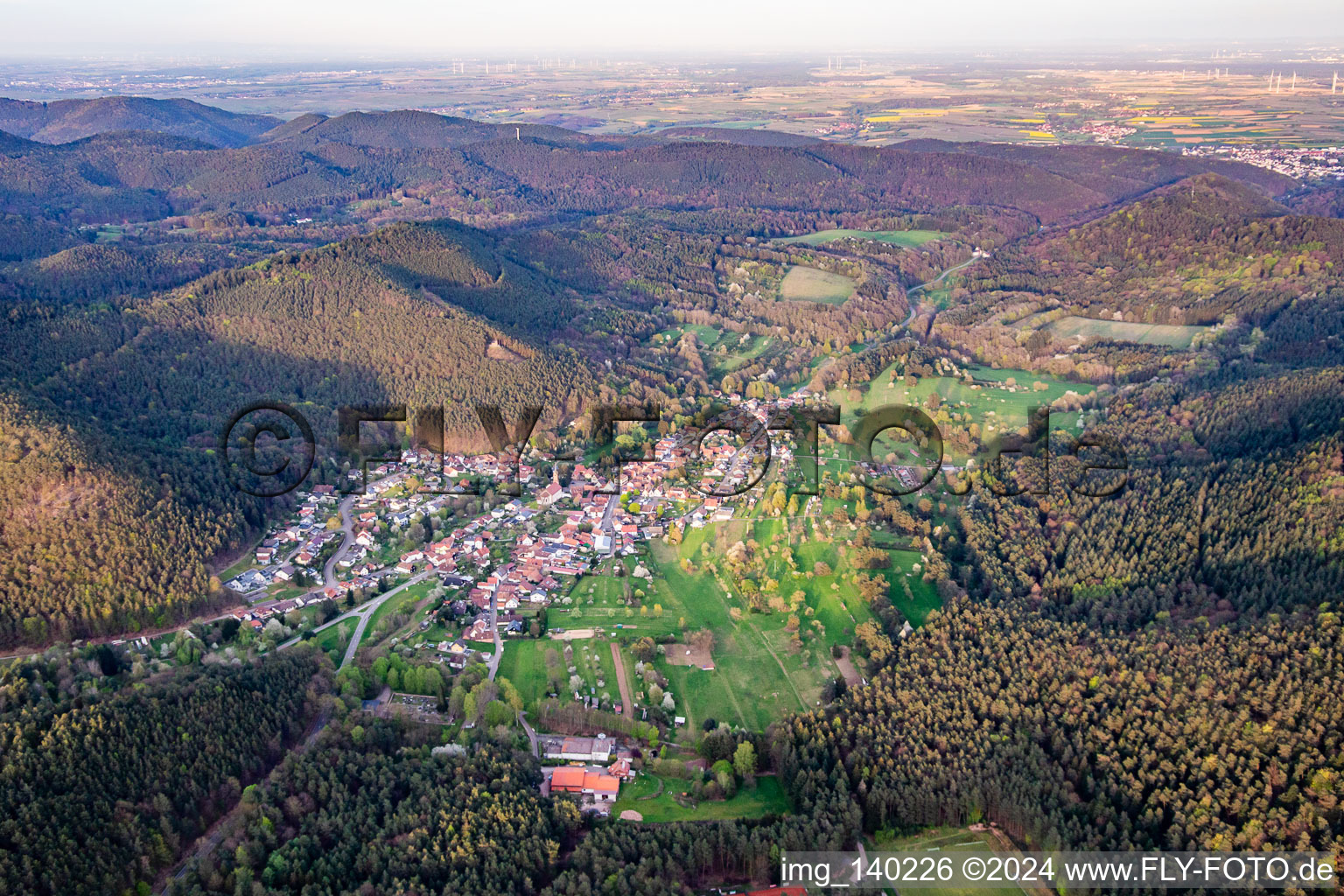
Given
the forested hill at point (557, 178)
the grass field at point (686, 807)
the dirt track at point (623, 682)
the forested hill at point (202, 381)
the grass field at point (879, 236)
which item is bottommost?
the grass field at point (686, 807)

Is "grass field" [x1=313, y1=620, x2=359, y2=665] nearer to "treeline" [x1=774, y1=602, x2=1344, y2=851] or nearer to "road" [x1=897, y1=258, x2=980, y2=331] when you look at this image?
"treeline" [x1=774, y1=602, x2=1344, y2=851]

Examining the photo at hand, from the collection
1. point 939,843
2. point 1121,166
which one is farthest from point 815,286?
point 1121,166

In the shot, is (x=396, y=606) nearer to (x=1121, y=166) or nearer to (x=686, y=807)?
(x=686, y=807)

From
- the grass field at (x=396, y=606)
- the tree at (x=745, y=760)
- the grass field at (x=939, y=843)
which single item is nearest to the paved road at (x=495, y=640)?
the grass field at (x=396, y=606)

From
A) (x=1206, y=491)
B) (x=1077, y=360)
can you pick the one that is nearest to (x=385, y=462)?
(x=1206, y=491)

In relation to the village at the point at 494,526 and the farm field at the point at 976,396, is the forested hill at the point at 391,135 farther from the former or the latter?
the village at the point at 494,526
